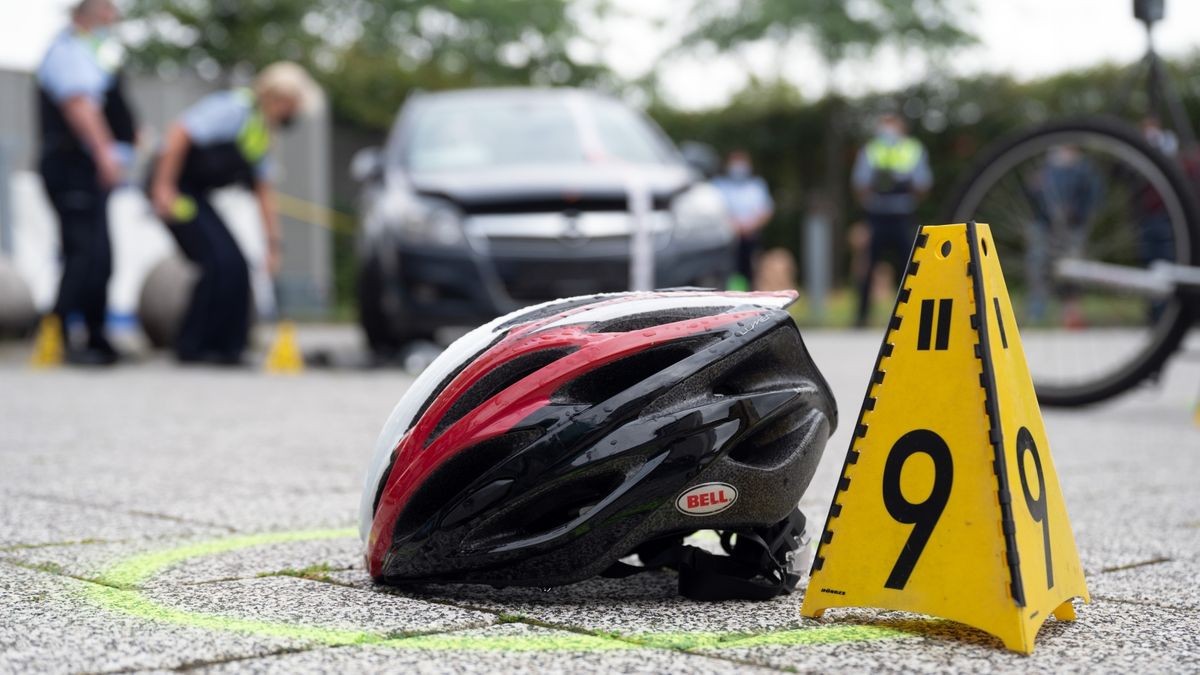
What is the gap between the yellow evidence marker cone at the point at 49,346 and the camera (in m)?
9.62

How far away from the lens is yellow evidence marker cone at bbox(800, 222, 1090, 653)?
2479 millimetres

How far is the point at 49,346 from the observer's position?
9781 mm

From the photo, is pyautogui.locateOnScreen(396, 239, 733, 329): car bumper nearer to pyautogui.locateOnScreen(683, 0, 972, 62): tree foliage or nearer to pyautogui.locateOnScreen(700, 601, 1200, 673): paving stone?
pyautogui.locateOnScreen(700, 601, 1200, 673): paving stone

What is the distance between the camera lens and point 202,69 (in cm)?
2769

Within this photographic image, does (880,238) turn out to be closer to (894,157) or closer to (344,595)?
(894,157)

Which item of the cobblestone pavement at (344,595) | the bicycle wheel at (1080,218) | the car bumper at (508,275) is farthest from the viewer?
the car bumper at (508,275)

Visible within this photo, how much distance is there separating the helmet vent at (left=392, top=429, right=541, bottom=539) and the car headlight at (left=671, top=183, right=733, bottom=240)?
5.87 m

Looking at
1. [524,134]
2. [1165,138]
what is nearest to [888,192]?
[524,134]

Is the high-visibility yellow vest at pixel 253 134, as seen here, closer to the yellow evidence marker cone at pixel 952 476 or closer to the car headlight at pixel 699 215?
the car headlight at pixel 699 215

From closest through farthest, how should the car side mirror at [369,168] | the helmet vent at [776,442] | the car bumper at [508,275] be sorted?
the helmet vent at [776,442] < the car bumper at [508,275] < the car side mirror at [369,168]

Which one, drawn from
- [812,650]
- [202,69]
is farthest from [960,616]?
[202,69]

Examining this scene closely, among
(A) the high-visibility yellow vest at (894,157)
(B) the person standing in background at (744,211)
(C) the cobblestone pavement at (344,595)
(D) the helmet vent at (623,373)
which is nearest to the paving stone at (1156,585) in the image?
(C) the cobblestone pavement at (344,595)

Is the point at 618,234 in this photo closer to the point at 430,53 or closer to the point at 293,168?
the point at 293,168

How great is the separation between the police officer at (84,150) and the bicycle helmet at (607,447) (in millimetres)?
6784
